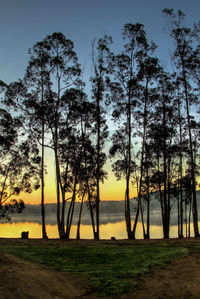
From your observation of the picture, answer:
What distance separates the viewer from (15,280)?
6105mm

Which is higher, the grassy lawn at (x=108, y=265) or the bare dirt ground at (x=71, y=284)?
the bare dirt ground at (x=71, y=284)

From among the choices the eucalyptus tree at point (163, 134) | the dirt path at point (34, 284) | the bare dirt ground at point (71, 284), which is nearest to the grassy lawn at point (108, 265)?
A: the bare dirt ground at point (71, 284)

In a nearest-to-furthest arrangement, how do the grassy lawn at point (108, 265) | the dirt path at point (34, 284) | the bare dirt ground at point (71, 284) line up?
the dirt path at point (34, 284), the bare dirt ground at point (71, 284), the grassy lawn at point (108, 265)

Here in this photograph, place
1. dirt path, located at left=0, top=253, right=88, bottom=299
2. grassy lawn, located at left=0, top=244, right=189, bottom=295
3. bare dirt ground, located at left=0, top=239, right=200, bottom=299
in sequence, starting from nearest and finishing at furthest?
dirt path, located at left=0, top=253, right=88, bottom=299 → bare dirt ground, located at left=0, top=239, right=200, bottom=299 → grassy lawn, located at left=0, top=244, right=189, bottom=295

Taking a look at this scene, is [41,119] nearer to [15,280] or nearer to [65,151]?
[65,151]

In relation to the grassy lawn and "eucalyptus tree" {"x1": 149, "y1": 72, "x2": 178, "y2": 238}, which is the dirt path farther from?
"eucalyptus tree" {"x1": 149, "y1": 72, "x2": 178, "y2": 238}

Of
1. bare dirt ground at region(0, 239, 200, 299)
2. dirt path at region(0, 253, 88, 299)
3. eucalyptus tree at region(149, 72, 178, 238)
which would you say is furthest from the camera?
eucalyptus tree at region(149, 72, 178, 238)

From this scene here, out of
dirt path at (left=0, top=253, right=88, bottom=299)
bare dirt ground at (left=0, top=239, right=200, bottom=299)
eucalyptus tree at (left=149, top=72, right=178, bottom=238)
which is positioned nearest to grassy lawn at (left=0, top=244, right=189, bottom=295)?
bare dirt ground at (left=0, top=239, right=200, bottom=299)

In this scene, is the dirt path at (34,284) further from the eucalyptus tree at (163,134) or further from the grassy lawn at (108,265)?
the eucalyptus tree at (163,134)

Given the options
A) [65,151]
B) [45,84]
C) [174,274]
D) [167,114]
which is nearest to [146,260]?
[174,274]

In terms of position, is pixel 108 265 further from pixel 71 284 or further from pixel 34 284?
pixel 34 284

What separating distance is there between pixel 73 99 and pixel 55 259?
1902cm

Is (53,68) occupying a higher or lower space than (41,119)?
higher

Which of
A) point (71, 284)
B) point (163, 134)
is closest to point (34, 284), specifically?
point (71, 284)
